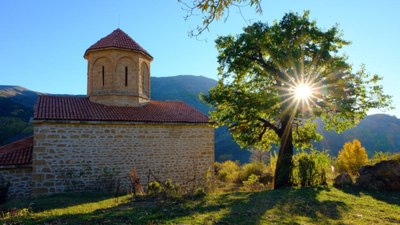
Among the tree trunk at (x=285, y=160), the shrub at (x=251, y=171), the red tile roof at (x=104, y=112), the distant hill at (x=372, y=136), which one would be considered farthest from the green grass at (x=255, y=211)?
the distant hill at (x=372, y=136)

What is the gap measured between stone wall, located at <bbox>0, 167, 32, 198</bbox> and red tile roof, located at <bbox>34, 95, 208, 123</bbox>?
243 centimetres

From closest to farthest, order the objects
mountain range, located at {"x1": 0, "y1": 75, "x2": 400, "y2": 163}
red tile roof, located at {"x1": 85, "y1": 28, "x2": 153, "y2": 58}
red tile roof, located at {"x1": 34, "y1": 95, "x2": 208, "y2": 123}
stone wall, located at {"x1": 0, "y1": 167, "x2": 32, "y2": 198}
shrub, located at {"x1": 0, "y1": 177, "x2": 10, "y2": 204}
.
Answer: shrub, located at {"x1": 0, "y1": 177, "x2": 10, "y2": 204}, stone wall, located at {"x1": 0, "y1": 167, "x2": 32, "y2": 198}, red tile roof, located at {"x1": 34, "y1": 95, "x2": 208, "y2": 123}, red tile roof, located at {"x1": 85, "y1": 28, "x2": 153, "y2": 58}, mountain range, located at {"x1": 0, "y1": 75, "x2": 400, "y2": 163}

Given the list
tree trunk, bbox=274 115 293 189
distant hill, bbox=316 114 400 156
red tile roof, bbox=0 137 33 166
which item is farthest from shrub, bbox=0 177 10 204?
distant hill, bbox=316 114 400 156

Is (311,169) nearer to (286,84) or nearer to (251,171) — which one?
(286,84)

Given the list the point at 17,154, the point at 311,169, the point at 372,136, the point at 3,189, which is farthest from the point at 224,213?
the point at 372,136

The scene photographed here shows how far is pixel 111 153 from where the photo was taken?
14.3m

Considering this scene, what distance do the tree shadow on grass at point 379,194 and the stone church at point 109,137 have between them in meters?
6.10

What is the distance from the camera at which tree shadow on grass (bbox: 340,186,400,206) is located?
9141mm

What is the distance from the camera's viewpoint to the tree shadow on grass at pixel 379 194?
914 cm

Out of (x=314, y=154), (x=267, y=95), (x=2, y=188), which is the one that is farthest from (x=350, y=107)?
(x=2, y=188)

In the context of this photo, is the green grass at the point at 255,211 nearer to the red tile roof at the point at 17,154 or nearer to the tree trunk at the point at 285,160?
the tree trunk at the point at 285,160

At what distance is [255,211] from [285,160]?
17.4ft

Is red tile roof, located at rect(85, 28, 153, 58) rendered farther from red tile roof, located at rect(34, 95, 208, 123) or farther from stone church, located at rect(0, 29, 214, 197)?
red tile roof, located at rect(34, 95, 208, 123)

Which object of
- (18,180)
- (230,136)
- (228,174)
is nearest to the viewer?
(18,180)
